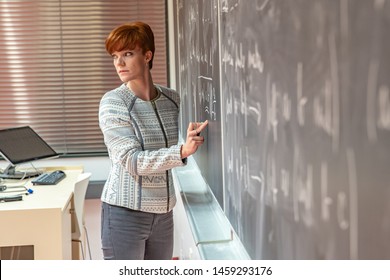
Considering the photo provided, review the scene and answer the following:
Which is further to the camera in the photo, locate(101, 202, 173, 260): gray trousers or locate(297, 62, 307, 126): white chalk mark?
locate(101, 202, 173, 260): gray trousers

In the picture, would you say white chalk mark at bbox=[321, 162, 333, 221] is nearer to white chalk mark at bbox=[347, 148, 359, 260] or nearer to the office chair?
white chalk mark at bbox=[347, 148, 359, 260]

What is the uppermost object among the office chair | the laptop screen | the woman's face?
the woman's face

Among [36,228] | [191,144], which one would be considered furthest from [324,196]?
[36,228]

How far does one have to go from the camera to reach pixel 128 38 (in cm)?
164

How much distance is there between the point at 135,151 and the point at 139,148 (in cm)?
3

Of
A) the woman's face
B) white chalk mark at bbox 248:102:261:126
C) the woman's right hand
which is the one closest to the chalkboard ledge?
the woman's right hand

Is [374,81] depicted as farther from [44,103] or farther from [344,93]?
[44,103]

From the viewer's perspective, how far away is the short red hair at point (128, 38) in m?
1.63

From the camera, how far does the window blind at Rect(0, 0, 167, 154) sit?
14.8 feet

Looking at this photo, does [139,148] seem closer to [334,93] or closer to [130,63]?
[130,63]

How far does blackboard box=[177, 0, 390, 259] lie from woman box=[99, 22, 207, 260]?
37cm

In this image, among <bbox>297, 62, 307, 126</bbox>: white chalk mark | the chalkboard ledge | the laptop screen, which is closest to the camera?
<bbox>297, 62, 307, 126</bbox>: white chalk mark

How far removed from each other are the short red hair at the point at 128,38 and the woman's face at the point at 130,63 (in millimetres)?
14
